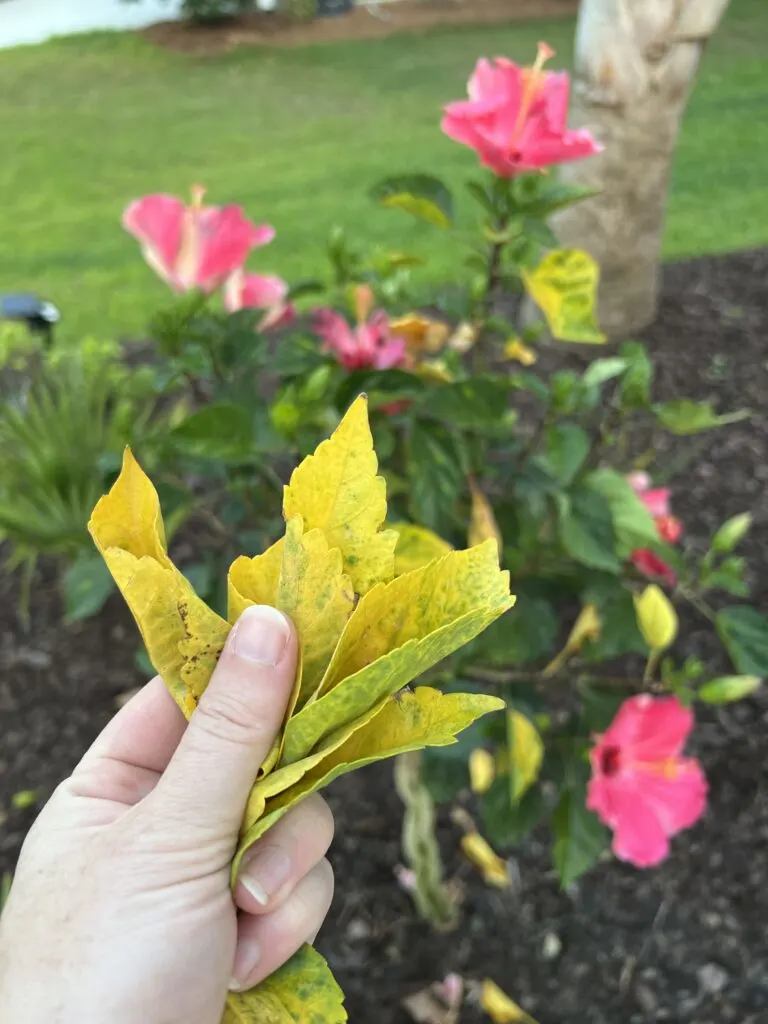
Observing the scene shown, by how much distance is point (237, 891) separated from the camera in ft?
2.07

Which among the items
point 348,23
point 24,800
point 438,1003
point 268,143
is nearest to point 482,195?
point 438,1003

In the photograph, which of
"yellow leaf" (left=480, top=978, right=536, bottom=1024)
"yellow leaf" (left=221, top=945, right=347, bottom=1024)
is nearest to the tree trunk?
"yellow leaf" (left=480, top=978, right=536, bottom=1024)

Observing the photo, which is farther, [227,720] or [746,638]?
[746,638]

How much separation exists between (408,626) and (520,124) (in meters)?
0.57

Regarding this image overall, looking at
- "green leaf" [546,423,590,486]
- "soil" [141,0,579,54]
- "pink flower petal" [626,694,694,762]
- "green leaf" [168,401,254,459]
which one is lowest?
"soil" [141,0,579,54]

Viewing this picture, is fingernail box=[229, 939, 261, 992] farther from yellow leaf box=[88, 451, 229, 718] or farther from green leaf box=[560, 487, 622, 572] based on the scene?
green leaf box=[560, 487, 622, 572]

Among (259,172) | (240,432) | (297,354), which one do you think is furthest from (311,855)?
(259,172)

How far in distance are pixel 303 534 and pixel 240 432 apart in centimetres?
45

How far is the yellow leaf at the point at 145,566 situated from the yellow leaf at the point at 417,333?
0.58 metres

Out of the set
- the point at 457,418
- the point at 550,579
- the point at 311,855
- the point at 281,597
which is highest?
the point at 281,597

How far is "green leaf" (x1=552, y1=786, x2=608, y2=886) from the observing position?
1046 millimetres

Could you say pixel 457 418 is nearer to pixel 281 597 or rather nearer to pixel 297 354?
pixel 297 354

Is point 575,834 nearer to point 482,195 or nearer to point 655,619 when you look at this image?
point 655,619

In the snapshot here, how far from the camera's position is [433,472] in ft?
3.11
